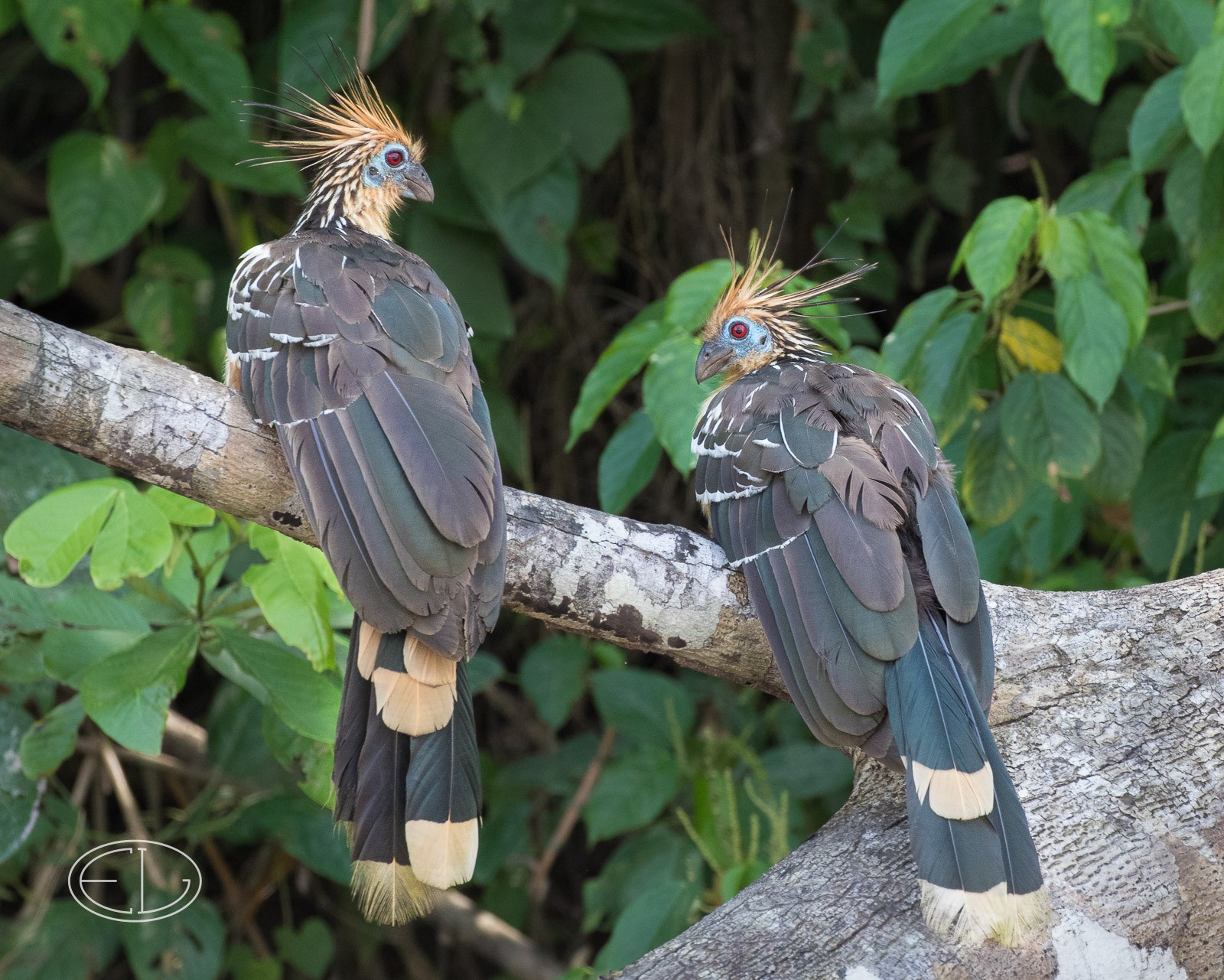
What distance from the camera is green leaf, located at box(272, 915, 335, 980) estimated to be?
4.12 metres

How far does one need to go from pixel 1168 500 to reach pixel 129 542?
7.93 feet

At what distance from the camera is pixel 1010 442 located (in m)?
2.78

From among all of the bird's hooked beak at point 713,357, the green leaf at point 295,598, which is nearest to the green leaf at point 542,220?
the bird's hooked beak at point 713,357

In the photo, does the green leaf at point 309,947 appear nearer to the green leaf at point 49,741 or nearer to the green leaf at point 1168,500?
the green leaf at point 49,741

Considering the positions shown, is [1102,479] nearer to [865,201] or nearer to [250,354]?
[865,201]

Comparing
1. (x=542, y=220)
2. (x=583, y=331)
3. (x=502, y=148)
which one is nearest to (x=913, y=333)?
(x=542, y=220)

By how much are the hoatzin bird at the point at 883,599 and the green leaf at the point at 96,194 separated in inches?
76.1

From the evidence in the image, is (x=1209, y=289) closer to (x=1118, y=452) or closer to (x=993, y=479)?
(x=1118, y=452)

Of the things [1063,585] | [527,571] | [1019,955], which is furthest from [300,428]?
[1063,585]

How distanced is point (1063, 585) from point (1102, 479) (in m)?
0.38

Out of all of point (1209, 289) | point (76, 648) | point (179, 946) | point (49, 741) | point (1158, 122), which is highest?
point (1158, 122)

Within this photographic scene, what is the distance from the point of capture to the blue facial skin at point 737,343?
3.01 meters

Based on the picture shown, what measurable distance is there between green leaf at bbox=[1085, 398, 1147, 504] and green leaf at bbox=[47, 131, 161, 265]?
2.63 meters

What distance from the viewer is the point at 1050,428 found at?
9.09 ft
